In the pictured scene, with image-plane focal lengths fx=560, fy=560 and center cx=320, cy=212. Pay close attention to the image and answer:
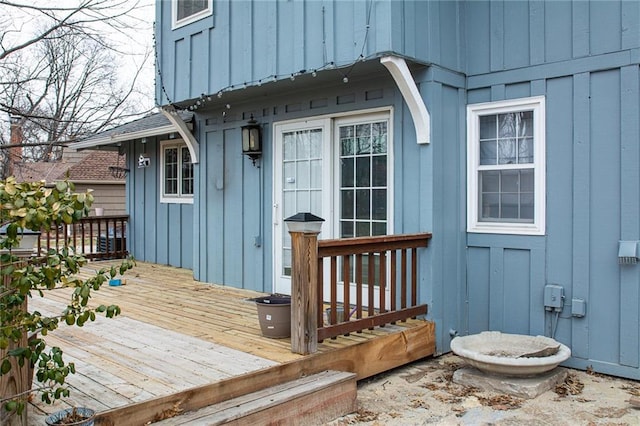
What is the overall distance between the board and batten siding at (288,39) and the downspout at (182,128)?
135mm

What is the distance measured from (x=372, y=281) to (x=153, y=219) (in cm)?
536

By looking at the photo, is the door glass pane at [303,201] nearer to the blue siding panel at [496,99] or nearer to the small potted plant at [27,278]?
the blue siding panel at [496,99]

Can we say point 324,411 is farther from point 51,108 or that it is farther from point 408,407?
point 51,108

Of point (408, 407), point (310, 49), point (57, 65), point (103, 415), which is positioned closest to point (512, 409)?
point (408, 407)

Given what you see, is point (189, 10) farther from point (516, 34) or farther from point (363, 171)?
point (516, 34)

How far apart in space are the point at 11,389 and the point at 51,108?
47.5 feet

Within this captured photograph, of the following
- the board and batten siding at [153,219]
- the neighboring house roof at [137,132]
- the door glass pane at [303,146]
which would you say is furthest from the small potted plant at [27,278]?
the board and batten siding at [153,219]

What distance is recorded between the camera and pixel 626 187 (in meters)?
4.21

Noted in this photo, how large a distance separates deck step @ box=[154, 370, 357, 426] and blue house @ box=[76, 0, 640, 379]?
1400mm

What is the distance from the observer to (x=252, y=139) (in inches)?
240

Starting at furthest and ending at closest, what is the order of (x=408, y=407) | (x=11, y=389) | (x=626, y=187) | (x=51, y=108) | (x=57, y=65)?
(x=51, y=108) → (x=57, y=65) → (x=626, y=187) → (x=408, y=407) → (x=11, y=389)

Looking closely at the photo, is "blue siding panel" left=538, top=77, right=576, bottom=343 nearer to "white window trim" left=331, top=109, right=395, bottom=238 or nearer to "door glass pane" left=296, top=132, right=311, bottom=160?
"white window trim" left=331, top=109, right=395, bottom=238

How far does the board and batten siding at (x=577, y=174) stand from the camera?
4.21 meters

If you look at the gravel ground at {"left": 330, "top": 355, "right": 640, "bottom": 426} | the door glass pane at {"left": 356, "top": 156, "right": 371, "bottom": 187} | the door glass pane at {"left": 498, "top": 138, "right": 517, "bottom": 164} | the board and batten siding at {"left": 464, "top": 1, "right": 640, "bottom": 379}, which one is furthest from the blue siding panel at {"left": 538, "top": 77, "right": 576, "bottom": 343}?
the door glass pane at {"left": 356, "top": 156, "right": 371, "bottom": 187}
